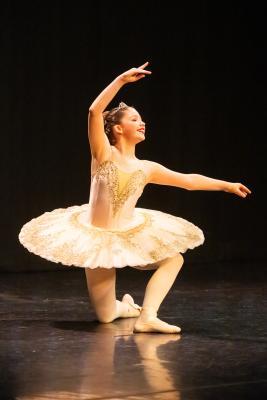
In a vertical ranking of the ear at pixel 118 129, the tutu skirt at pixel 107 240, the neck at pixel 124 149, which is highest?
the ear at pixel 118 129

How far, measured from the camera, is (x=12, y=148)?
5539 mm

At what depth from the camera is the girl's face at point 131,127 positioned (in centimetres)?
377

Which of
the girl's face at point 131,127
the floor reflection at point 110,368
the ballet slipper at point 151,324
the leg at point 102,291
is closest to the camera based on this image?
the floor reflection at point 110,368

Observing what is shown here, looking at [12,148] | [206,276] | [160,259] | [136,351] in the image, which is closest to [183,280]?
[206,276]

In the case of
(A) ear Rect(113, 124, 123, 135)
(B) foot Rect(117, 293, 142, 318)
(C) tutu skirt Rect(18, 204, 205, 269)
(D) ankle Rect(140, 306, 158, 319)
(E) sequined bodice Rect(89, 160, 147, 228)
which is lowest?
(B) foot Rect(117, 293, 142, 318)

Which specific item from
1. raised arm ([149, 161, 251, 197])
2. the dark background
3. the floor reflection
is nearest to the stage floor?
the floor reflection

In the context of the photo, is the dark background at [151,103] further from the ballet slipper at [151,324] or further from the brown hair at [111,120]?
the ballet slipper at [151,324]

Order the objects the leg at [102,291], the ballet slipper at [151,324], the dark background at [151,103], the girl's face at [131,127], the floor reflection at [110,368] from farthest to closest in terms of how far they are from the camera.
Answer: the dark background at [151,103]
the girl's face at [131,127]
the leg at [102,291]
the ballet slipper at [151,324]
the floor reflection at [110,368]

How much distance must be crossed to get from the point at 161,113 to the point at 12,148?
46.1 inches

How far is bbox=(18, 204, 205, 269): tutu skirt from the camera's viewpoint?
11.4 ft

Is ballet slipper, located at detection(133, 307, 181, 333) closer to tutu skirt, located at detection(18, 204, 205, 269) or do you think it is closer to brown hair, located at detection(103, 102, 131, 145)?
tutu skirt, located at detection(18, 204, 205, 269)

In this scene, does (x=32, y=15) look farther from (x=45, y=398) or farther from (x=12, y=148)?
(x=45, y=398)

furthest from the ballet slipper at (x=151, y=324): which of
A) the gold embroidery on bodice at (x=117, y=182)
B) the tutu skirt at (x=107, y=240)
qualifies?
the gold embroidery on bodice at (x=117, y=182)

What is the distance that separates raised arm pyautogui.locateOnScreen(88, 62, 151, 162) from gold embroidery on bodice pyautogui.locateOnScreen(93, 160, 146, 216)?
5cm
